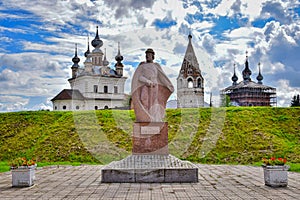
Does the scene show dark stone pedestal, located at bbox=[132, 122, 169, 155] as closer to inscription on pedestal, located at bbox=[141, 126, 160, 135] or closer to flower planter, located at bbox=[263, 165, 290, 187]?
inscription on pedestal, located at bbox=[141, 126, 160, 135]

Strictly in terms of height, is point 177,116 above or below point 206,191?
above

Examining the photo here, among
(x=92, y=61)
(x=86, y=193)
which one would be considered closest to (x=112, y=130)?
(x=86, y=193)

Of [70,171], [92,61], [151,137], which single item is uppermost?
[92,61]

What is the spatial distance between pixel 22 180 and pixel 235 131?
13.3 metres

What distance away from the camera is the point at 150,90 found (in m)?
10.9

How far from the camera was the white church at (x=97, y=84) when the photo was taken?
52.7 meters

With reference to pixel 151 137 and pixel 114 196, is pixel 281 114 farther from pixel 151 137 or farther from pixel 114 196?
pixel 114 196

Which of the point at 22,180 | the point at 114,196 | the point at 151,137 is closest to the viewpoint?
the point at 114,196

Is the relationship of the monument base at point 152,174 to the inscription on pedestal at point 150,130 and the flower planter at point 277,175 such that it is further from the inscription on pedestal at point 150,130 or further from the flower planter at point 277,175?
the flower planter at point 277,175

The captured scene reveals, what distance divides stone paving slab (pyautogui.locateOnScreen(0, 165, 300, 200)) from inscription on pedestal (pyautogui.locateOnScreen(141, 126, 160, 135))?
5.48ft

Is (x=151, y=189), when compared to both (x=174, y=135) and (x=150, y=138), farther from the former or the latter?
(x=174, y=135)

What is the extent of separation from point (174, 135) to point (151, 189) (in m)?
11.2

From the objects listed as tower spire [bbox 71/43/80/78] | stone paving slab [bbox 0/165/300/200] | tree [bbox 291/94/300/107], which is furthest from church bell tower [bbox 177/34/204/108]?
stone paving slab [bbox 0/165/300/200]

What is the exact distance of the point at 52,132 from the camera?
2041 cm
